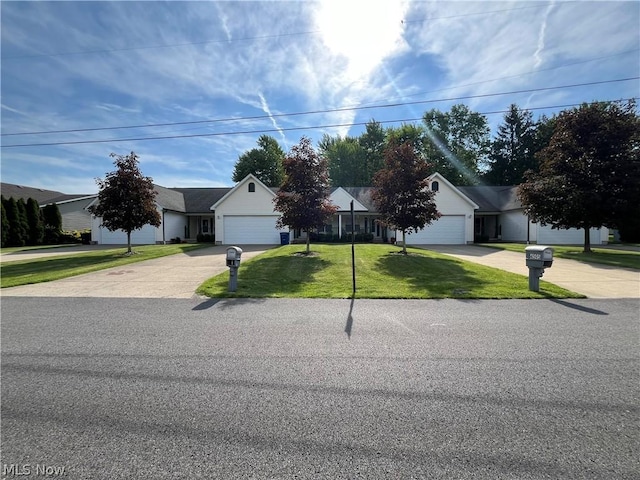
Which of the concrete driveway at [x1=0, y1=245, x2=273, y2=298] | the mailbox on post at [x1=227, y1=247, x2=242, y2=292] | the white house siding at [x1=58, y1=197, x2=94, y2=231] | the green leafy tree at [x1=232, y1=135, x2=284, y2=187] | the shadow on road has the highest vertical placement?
the green leafy tree at [x1=232, y1=135, x2=284, y2=187]

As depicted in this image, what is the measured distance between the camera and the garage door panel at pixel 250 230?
83.0 feet

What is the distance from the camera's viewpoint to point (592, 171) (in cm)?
1702

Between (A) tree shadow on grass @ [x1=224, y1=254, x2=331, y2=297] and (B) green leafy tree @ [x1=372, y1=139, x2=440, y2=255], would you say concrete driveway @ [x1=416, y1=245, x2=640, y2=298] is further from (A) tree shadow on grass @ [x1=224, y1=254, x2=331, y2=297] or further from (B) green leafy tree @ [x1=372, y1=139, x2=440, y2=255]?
(A) tree shadow on grass @ [x1=224, y1=254, x2=331, y2=297]

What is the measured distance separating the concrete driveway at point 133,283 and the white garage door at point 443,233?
54.5 feet

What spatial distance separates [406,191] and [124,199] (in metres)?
14.5

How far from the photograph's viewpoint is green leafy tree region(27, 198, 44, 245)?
2720 centimetres

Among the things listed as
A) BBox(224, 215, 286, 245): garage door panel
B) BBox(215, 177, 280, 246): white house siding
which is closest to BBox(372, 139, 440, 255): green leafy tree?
BBox(224, 215, 286, 245): garage door panel

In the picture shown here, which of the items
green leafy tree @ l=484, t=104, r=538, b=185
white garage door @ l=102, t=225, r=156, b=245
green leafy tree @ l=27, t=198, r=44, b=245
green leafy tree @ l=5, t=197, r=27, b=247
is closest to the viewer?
white garage door @ l=102, t=225, r=156, b=245

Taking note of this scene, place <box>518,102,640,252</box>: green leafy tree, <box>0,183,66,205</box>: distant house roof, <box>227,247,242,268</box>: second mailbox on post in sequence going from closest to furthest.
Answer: <box>227,247,242,268</box>: second mailbox on post < <box>518,102,640,252</box>: green leafy tree < <box>0,183,66,205</box>: distant house roof

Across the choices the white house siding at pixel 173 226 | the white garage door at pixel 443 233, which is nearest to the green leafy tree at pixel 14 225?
the white house siding at pixel 173 226

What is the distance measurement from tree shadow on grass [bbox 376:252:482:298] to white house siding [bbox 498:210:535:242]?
52.8 feet

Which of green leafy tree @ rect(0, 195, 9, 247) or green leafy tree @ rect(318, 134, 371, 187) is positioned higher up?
green leafy tree @ rect(318, 134, 371, 187)

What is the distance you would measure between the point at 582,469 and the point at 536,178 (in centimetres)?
2117
